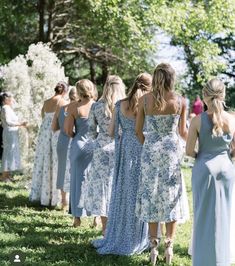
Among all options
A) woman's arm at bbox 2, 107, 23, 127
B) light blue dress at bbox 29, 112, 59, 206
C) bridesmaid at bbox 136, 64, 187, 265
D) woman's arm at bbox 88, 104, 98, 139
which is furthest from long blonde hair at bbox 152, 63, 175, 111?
woman's arm at bbox 2, 107, 23, 127

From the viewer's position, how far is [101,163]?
6.68 metres

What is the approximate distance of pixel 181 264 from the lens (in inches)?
226

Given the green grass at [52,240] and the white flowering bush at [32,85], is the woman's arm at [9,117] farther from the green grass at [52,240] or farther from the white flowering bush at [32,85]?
the green grass at [52,240]

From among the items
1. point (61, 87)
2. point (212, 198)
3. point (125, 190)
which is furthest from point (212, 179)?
point (61, 87)

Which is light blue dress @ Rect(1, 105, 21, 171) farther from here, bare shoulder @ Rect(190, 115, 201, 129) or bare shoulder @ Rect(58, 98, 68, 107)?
bare shoulder @ Rect(190, 115, 201, 129)

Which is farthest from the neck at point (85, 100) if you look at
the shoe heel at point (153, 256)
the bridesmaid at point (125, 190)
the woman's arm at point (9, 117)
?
the woman's arm at point (9, 117)

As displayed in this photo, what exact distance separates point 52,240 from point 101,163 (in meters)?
1.13

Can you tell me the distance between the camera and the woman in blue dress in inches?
196

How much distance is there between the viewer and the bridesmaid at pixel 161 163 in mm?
5602

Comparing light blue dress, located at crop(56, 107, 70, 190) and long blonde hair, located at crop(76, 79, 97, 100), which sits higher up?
long blonde hair, located at crop(76, 79, 97, 100)

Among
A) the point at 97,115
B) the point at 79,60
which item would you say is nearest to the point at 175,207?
the point at 97,115

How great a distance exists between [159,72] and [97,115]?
1.42 m

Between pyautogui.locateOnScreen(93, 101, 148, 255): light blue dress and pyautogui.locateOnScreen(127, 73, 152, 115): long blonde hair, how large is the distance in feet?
0.53

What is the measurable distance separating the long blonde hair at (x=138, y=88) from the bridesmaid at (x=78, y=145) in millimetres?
1445
